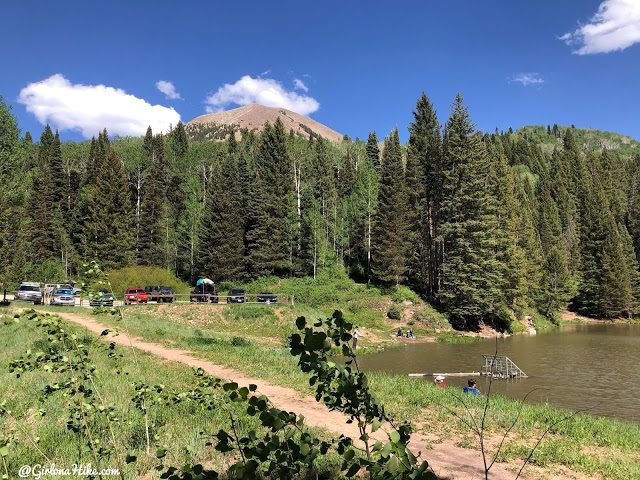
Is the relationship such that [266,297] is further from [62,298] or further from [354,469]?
[354,469]

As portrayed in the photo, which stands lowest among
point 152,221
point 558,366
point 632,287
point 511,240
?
point 558,366

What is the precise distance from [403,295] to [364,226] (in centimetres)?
1255

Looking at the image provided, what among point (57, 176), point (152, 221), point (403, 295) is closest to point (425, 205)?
point (403, 295)

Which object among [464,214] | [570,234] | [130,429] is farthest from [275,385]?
[570,234]

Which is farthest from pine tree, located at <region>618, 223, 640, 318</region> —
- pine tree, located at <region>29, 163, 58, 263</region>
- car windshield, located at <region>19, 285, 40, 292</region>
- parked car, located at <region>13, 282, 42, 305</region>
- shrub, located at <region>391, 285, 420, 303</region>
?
→ pine tree, located at <region>29, 163, 58, 263</region>

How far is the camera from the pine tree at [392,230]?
41188mm

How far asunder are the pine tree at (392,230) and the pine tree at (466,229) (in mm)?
4512

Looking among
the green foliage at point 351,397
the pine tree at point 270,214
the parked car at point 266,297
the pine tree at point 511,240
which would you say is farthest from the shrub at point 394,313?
the green foliage at point 351,397

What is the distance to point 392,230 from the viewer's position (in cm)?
4284

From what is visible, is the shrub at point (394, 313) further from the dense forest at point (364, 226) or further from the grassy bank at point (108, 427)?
the grassy bank at point (108, 427)

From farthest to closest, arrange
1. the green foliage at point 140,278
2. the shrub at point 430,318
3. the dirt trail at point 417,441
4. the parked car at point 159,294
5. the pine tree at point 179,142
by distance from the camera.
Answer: the pine tree at point 179,142 < the green foliage at point 140,278 < the shrub at point 430,318 < the parked car at point 159,294 < the dirt trail at point 417,441

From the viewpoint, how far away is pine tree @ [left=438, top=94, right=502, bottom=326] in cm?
3619

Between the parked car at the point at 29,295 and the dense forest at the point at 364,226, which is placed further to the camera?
the dense forest at the point at 364,226

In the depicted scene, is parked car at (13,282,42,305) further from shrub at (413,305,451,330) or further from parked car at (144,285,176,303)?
shrub at (413,305,451,330)
